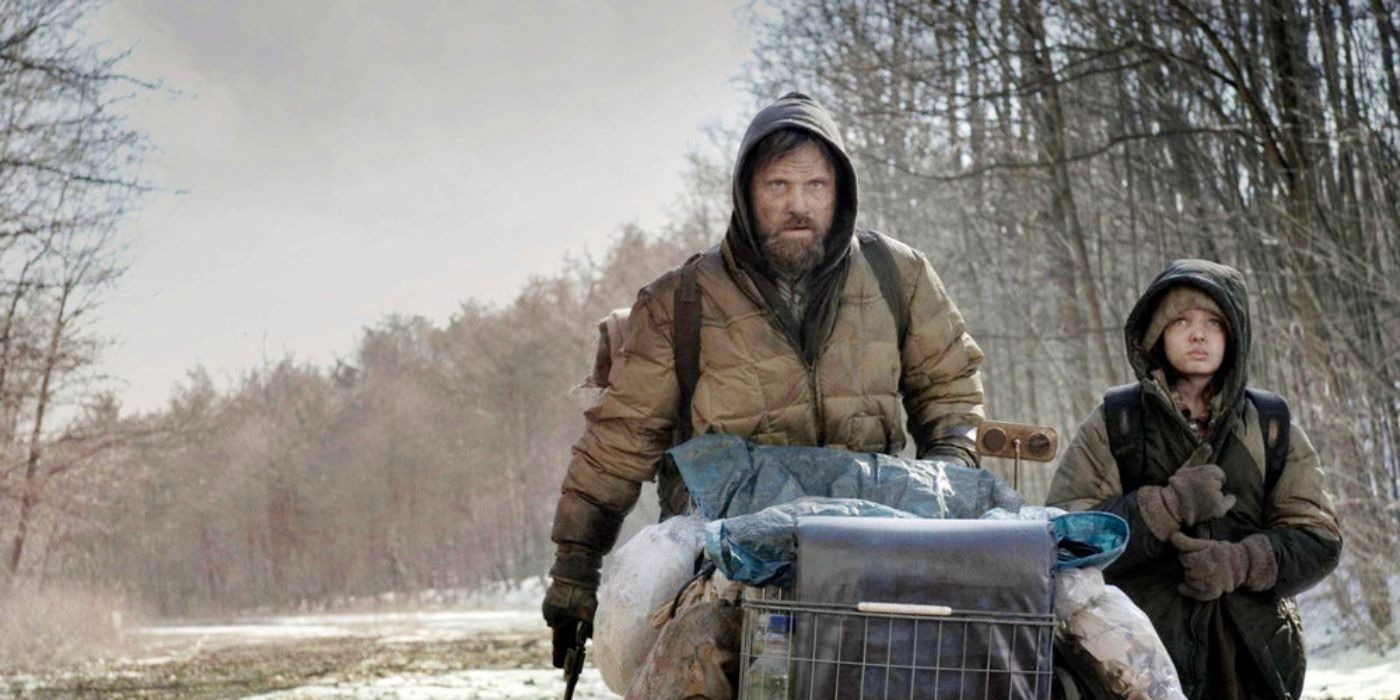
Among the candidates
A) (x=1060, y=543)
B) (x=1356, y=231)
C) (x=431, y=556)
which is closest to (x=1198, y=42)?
(x=1356, y=231)

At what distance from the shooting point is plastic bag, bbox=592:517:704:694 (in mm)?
4527

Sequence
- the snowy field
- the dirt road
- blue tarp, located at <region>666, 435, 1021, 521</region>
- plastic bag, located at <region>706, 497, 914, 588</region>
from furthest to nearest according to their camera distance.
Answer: the dirt road → the snowy field → blue tarp, located at <region>666, 435, 1021, 521</region> → plastic bag, located at <region>706, 497, 914, 588</region>

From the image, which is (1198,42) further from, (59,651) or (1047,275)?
(59,651)

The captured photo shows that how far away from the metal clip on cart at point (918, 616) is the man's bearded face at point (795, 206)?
4.49ft

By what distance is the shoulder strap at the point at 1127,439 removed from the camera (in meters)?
5.50

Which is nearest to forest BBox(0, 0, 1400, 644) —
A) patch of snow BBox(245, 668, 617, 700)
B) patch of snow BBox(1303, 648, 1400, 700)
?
patch of snow BBox(1303, 648, 1400, 700)

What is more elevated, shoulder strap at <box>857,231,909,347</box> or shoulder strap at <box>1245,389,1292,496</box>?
shoulder strap at <box>857,231,909,347</box>

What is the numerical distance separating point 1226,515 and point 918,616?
7.10 ft

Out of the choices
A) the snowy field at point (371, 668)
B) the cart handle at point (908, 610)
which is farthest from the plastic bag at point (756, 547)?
the snowy field at point (371, 668)

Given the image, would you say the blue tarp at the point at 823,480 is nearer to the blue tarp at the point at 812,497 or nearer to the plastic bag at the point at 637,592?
the blue tarp at the point at 812,497

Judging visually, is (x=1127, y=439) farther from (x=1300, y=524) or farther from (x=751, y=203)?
(x=751, y=203)

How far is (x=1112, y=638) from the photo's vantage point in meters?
3.87

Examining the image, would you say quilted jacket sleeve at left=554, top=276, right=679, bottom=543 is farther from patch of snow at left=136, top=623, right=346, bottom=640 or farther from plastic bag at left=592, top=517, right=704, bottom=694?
patch of snow at left=136, top=623, right=346, bottom=640

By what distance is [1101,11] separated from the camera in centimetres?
1418
